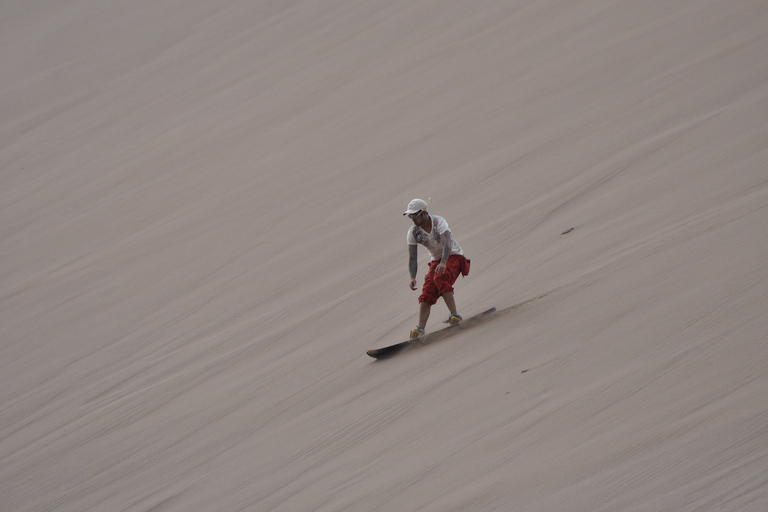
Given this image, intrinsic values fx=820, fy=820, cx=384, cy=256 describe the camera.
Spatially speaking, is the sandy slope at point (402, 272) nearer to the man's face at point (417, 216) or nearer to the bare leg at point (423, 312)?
the bare leg at point (423, 312)

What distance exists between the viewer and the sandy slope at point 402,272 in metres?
4.02

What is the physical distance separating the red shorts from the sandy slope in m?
0.34

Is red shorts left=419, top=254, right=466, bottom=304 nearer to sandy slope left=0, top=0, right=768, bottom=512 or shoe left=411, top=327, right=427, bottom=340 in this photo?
shoe left=411, top=327, right=427, bottom=340

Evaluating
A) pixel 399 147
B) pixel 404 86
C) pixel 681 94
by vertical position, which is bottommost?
pixel 681 94

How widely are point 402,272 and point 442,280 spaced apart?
5.40 feet

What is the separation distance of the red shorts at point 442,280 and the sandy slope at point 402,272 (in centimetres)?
34

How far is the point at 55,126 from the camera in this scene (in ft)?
48.9

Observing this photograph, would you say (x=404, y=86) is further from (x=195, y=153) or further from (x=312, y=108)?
(x=195, y=153)

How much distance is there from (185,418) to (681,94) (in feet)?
19.5

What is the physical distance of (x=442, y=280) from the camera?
5645 mm

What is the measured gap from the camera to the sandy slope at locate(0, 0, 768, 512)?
4016mm

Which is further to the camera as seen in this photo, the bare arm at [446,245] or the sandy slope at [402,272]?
the bare arm at [446,245]

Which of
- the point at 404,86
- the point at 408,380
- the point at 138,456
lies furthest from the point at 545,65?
the point at 138,456

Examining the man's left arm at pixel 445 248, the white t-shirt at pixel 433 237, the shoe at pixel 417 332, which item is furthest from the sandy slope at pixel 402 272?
the white t-shirt at pixel 433 237
